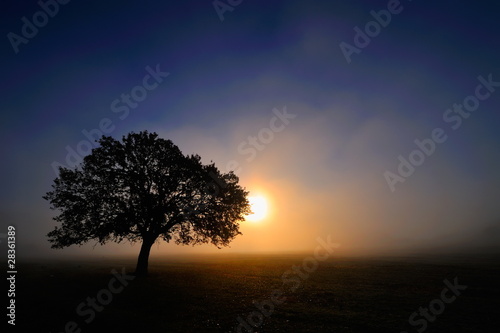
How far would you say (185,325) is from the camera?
13359 millimetres

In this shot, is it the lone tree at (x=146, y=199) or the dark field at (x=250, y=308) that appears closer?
the dark field at (x=250, y=308)

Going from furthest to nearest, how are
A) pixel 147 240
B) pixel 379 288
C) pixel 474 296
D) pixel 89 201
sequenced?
pixel 147 240 < pixel 89 201 < pixel 379 288 < pixel 474 296

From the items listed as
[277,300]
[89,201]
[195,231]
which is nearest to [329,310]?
[277,300]

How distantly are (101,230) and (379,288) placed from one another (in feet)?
106

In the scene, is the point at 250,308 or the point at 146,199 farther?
the point at 146,199

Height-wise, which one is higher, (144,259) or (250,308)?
(144,259)

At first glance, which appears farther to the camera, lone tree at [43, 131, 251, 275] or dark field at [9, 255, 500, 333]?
lone tree at [43, 131, 251, 275]

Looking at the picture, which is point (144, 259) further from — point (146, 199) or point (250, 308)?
point (250, 308)

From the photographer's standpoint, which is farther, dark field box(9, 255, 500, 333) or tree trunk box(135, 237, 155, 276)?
tree trunk box(135, 237, 155, 276)

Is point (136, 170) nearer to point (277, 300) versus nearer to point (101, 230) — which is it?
point (101, 230)

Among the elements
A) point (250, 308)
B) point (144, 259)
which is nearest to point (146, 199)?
point (144, 259)

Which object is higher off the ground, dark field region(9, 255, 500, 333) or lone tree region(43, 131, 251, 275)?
lone tree region(43, 131, 251, 275)

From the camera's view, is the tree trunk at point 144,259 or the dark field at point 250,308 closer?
the dark field at point 250,308

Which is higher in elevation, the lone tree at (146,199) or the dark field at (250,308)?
the lone tree at (146,199)
